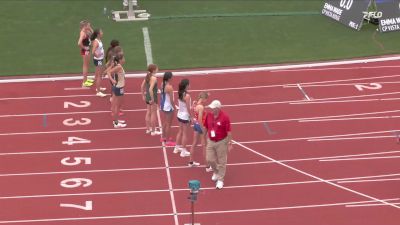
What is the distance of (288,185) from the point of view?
583 inches

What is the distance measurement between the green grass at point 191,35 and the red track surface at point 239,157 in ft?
4.50

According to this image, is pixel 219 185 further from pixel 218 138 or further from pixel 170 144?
pixel 170 144

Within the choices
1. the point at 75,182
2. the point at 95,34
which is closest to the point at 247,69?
the point at 95,34

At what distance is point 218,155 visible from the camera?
1448cm

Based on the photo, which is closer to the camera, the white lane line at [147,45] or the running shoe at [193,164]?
the running shoe at [193,164]

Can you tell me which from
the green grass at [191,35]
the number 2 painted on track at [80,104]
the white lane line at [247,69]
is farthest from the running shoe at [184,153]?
the green grass at [191,35]

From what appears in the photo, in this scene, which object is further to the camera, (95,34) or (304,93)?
(304,93)

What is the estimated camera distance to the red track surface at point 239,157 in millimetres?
13898

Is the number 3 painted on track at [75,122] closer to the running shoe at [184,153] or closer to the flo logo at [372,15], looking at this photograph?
the running shoe at [184,153]

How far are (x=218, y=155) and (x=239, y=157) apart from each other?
158cm

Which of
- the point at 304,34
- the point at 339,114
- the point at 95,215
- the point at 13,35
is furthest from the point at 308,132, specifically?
the point at 13,35

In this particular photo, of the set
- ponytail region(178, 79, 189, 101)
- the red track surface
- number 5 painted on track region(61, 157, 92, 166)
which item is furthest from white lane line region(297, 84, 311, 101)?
number 5 painted on track region(61, 157, 92, 166)

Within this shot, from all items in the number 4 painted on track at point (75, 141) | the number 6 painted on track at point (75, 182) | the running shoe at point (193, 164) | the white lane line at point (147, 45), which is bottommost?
the number 6 painted on track at point (75, 182)

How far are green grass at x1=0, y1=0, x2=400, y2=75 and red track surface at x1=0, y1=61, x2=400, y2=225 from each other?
1.37 meters
